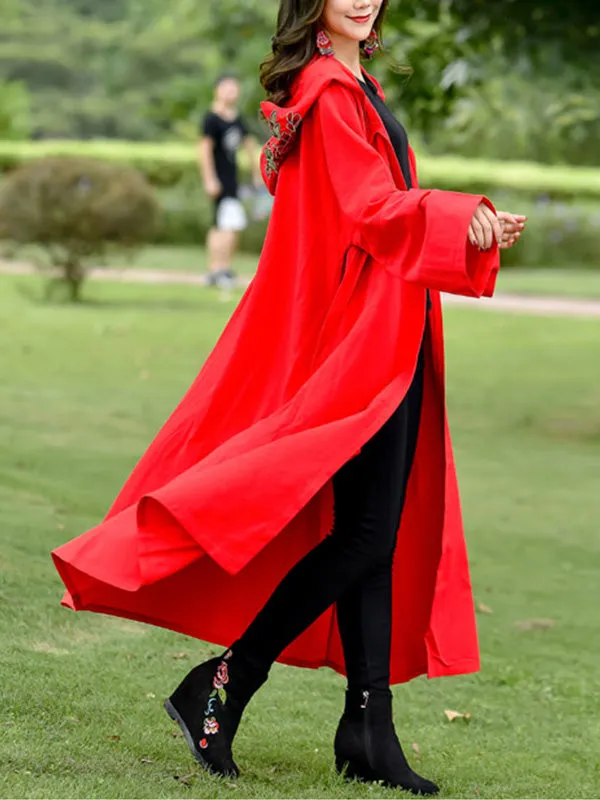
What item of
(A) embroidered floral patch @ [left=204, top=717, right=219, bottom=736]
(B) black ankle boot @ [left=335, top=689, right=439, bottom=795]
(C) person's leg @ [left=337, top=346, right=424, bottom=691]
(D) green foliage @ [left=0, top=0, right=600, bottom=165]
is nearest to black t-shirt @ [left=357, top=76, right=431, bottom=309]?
(C) person's leg @ [left=337, top=346, right=424, bottom=691]

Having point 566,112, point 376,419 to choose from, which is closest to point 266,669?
point 376,419

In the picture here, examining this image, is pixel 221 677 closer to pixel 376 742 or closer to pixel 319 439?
pixel 376 742

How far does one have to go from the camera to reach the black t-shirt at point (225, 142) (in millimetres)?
16000

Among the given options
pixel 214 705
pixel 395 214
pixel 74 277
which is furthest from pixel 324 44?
pixel 74 277

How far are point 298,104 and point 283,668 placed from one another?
6.93 feet

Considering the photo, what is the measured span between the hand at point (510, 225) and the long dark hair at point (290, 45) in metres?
0.59

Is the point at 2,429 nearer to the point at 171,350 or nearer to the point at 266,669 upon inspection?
the point at 171,350

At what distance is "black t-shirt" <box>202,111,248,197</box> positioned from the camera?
1600 centimetres

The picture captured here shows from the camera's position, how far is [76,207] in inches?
578

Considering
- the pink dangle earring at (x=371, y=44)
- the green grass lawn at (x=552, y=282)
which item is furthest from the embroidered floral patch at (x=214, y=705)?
the green grass lawn at (x=552, y=282)

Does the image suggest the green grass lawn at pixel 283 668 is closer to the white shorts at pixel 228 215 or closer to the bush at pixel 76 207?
the bush at pixel 76 207

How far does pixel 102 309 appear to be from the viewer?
48.9ft

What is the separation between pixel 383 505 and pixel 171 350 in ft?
29.4

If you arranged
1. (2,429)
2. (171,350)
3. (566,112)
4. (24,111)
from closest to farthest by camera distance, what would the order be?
(2,429) → (566,112) → (171,350) → (24,111)
